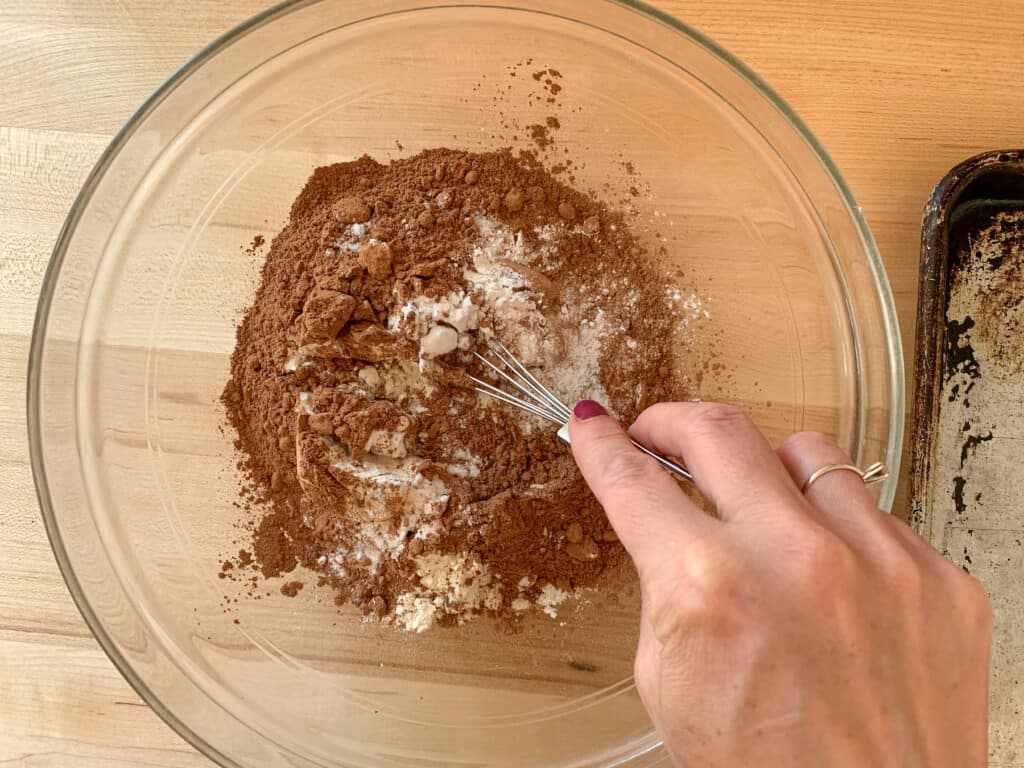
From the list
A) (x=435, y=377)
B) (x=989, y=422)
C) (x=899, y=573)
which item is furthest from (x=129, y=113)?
(x=989, y=422)

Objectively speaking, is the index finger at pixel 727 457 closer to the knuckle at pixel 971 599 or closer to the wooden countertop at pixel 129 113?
the knuckle at pixel 971 599

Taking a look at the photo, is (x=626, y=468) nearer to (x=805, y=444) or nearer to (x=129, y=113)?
(x=805, y=444)

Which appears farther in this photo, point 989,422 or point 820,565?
point 989,422

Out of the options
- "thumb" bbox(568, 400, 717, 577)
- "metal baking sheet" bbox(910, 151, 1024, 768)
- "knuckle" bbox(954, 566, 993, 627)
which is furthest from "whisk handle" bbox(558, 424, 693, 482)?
"metal baking sheet" bbox(910, 151, 1024, 768)

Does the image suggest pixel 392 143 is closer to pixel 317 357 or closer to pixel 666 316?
pixel 317 357

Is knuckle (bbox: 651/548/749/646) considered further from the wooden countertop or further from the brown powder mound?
the wooden countertop

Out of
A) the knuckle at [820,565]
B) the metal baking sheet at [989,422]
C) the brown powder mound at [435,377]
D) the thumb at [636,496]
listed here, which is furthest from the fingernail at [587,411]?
the metal baking sheet at [989,422]
